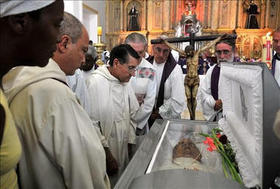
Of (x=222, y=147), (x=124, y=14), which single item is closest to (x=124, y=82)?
(x=222, y=147)

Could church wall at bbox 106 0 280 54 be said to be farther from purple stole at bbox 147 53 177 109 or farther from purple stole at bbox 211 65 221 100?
purple stole at bbox 147 53 177 109

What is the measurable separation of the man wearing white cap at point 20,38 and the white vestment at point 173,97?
2373 mm

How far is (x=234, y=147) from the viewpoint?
1480mm

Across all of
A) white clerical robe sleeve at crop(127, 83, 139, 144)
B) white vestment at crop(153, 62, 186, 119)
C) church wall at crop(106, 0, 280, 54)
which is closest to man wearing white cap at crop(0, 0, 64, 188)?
white clerical robe sleeve at crop(127, 83, 139, 144)

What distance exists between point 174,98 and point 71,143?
2.20 m

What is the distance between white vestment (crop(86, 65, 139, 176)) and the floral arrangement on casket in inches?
31.7

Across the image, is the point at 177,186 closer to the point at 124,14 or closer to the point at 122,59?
the point at 122,59

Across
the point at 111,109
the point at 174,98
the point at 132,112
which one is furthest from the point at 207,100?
the point at 111,109

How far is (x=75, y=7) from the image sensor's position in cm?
670

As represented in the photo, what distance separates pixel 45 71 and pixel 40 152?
34cm

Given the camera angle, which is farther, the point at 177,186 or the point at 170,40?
the point at 170,40

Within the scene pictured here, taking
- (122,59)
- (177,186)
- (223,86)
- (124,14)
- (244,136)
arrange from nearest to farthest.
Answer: (177,186), (244,136), (223,86), (122,59), (124,14)

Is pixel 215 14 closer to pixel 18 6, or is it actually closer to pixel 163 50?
pixel 163 50

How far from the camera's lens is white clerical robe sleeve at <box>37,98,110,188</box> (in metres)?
1.07
